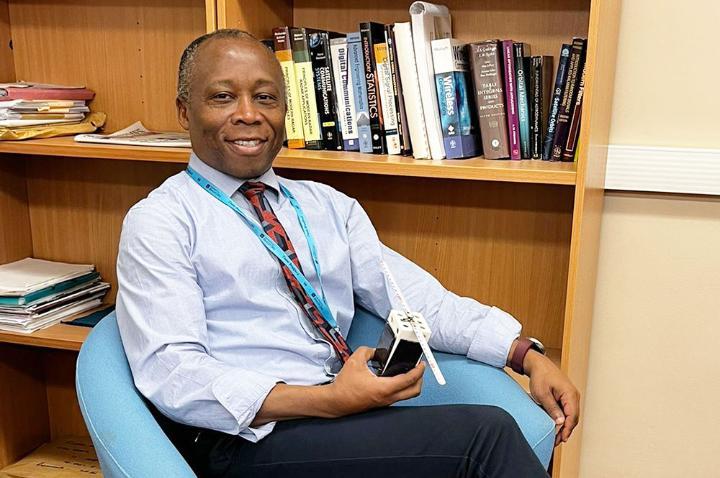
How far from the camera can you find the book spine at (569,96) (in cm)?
176

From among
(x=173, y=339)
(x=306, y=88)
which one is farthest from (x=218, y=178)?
(x=306, y=88)

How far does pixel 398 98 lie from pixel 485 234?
0.45m

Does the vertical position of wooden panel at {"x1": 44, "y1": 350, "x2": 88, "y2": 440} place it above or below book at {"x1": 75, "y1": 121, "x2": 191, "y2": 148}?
below

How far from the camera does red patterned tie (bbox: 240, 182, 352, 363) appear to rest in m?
1.53

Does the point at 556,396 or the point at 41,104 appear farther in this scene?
the point at 41,104

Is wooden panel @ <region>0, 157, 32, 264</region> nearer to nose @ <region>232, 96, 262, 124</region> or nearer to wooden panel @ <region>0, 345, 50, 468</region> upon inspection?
wooden panel @ <region>0, 345, 50, 468</region>

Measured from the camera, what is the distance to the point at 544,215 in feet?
6.72

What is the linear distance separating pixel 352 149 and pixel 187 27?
23.7 inches

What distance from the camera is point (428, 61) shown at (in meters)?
1.82

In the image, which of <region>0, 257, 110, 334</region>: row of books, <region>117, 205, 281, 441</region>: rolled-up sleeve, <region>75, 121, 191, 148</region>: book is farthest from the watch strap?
<region>0, 257, 110, 334</region>: row of books

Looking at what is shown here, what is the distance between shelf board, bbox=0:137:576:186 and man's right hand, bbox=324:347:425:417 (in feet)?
1.84

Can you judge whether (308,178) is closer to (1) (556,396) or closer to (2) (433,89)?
(2) (433,89)

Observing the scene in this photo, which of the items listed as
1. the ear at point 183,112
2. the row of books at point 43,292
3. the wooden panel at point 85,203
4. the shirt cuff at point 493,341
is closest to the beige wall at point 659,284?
the shirt cuff at point 493,341

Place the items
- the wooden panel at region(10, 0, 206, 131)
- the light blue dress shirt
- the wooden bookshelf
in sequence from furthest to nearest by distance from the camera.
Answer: the wooden panel at region(10, 0, 206, 131)
the wooden bookshelf
the light blue dress shirt
